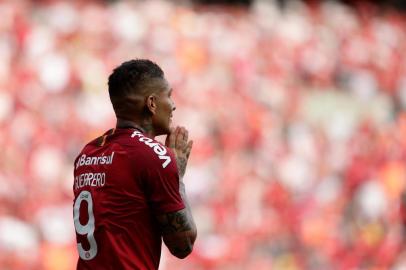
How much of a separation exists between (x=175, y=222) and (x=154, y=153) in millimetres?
249

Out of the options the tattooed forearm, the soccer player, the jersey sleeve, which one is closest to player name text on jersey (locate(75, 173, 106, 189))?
the soccer player

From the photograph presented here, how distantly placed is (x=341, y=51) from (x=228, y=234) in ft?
18.0

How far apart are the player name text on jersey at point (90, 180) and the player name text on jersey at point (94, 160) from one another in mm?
42

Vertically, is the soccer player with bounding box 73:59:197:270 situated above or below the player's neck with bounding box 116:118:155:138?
below

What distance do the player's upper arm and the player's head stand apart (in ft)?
1.15

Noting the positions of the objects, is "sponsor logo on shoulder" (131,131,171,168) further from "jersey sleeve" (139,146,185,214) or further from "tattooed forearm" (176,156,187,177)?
"tattooed forearm" (176,156,187,177)

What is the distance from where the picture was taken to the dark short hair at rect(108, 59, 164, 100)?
11.5 ft

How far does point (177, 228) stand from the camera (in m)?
3.39

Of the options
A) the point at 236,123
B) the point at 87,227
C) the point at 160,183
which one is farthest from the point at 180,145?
the point at 236,123

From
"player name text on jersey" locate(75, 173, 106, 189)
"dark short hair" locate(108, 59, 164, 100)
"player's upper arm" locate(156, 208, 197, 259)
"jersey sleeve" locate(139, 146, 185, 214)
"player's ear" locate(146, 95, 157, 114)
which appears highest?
"dark short hair" locate(108, 59, 164, 100)

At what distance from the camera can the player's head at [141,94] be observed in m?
3.50

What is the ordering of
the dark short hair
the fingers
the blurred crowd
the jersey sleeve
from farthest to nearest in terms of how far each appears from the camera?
the blurred crowd → the fingers → the dark short hair → the jersey sleeve

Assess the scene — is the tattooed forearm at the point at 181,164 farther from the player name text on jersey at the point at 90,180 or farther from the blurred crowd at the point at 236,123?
the blurred crowd at the point at 236,123

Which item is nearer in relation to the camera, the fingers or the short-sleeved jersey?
the short-sleeved jersey
